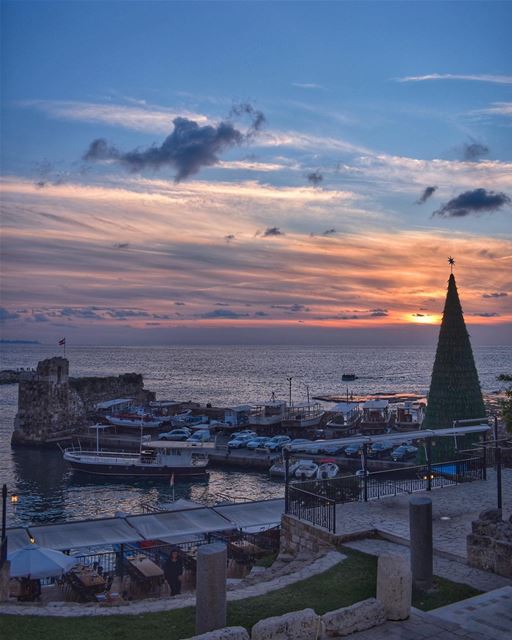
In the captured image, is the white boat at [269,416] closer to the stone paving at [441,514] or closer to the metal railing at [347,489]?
the metal railing at [347,489]

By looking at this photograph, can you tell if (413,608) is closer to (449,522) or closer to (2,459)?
(449,522)

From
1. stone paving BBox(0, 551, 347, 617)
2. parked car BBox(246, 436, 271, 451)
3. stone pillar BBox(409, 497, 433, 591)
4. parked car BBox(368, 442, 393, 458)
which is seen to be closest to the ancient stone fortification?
parked car BBox(246, 436, 271, 451)

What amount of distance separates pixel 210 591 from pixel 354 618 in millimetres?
2264

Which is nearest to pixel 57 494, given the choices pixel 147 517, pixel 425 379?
pixel 147 517

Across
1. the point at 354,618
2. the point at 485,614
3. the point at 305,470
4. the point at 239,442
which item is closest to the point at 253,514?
the point at 485,614

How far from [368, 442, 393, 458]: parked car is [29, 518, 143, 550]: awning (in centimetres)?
3434

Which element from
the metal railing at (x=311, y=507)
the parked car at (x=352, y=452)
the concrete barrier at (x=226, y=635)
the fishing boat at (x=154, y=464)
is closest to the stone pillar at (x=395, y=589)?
the concrete barrier at (x=226, y=635)

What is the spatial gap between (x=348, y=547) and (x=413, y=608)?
3904 millimetres

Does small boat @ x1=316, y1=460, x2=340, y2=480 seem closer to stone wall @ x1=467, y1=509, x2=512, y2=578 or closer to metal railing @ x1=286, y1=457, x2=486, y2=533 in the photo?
metal railing @ x1=286, y1=457, x2=486, y2=533

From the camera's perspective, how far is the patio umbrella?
17094 millimetres

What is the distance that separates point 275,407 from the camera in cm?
6906

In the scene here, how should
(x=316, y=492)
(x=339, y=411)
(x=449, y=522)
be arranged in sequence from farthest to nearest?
(x=339, y=411) → (x=316, y=492) → (x=449, y=522)

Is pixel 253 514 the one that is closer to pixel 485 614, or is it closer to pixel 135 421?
pixel 485 614

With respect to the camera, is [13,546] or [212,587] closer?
[212,587]
